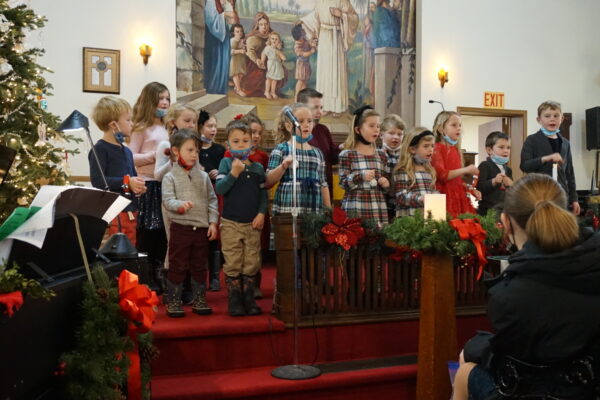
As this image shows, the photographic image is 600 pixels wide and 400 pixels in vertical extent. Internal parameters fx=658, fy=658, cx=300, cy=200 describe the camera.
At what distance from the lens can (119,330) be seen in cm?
223

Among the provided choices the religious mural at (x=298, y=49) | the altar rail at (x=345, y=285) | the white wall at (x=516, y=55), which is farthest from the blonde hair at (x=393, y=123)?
the white wall at (x=516, y=55)

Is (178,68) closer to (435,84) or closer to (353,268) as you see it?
(435,84)

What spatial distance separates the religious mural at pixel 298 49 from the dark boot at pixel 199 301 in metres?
4.20

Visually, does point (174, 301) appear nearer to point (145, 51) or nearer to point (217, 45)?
point (145, 51)

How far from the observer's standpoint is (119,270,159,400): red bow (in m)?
2.19

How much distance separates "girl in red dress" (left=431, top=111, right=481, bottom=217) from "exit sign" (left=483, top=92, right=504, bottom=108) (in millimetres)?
4323

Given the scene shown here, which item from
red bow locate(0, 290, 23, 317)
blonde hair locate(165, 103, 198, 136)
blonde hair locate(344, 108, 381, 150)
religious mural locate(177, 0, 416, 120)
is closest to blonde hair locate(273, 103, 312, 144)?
blonde hair locate(344, 108, 381, 150)

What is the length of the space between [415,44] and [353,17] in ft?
3.29

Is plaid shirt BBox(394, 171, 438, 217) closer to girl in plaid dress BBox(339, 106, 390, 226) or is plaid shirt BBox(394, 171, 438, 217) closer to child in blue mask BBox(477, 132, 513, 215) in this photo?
girl in plaid dress BBox(339, 106, 390, 226)

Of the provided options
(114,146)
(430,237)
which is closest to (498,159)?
(430,237)

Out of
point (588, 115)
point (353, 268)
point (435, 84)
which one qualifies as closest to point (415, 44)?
point (435, 84)

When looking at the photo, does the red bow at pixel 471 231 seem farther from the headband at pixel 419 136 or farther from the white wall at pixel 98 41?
the white wall at pixel 98 41

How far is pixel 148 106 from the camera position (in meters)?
4.79

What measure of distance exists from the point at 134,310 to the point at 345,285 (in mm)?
2129
